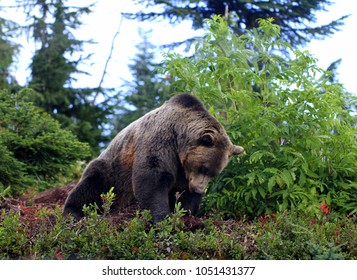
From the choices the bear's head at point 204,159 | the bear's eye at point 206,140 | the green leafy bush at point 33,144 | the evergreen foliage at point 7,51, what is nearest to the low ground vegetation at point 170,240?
the bear's head at point 204,159

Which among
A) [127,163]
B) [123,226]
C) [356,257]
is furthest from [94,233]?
[356,257]

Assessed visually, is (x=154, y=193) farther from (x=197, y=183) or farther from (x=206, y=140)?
(x=206, y=140)

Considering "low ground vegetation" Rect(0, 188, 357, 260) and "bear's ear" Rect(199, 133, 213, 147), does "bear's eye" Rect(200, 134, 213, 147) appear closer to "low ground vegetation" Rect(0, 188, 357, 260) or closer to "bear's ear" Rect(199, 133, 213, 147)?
"bear's ear" Rect(199, 133, 213, 147)

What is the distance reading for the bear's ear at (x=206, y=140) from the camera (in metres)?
6.36

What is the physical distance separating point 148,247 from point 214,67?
338 centimetres

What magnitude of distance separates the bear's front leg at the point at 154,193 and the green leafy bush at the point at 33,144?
4.49 metres

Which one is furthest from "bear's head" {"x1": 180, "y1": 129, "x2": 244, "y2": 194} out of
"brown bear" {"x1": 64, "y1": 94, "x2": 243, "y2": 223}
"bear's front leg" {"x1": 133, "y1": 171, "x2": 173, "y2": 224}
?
"bear's front leg" {"x1": 133, "y1": 171, "x2": 173, "y2": 224}

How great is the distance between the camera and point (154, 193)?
20.8 ft

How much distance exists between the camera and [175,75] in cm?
746

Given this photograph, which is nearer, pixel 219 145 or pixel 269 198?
pixel 219 145

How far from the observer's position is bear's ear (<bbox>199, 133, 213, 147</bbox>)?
250 inches

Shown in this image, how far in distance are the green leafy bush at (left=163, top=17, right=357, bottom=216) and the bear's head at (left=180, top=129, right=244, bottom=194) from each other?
44cm

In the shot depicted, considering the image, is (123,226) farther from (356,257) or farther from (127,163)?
(356,257)
